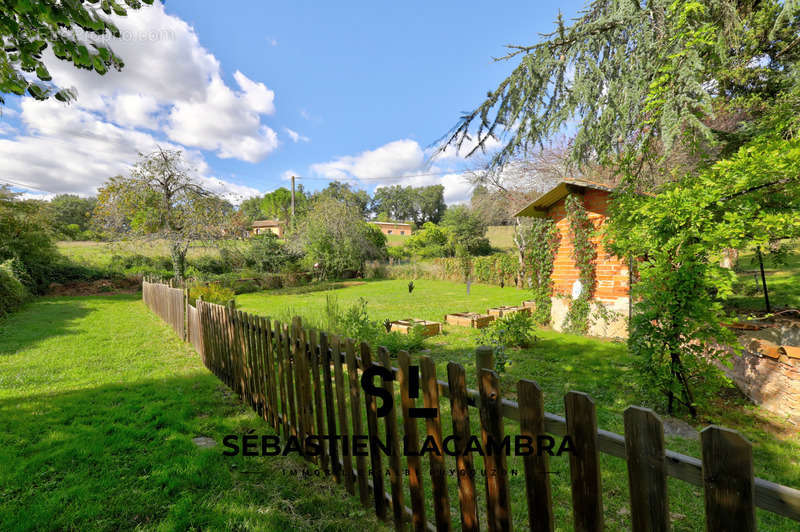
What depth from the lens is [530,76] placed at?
4.55m

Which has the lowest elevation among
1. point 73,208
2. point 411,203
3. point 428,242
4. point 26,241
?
point 26,241

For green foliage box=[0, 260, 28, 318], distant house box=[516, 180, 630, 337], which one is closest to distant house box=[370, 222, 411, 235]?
green foliage box=[0, 260, 28, 318]

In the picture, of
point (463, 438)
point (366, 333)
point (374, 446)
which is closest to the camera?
point (463, 438)

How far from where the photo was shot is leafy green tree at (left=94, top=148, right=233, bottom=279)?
15211mm

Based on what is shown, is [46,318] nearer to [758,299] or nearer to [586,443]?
[586,443]

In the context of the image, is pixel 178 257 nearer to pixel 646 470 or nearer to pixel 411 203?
pixel 646 470

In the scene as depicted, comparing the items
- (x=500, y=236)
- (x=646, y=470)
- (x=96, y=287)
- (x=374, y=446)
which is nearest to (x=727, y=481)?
(x=646, y=470)

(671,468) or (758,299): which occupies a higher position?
(671,468)

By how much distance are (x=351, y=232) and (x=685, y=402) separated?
20995 mm

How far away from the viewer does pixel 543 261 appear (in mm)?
8047

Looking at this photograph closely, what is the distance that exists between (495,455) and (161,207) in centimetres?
1879

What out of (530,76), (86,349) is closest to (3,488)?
(86,349)

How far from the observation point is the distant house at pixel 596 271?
6.64 meters

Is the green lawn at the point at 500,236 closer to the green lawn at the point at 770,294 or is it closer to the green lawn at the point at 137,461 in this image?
the green lawn at the point at 770,294
